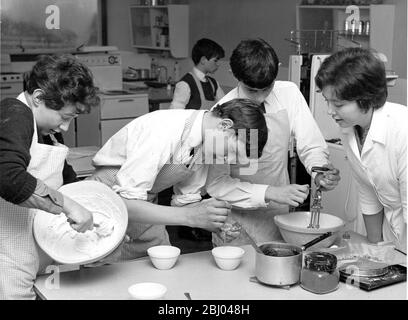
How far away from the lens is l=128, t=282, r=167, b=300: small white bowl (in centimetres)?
172

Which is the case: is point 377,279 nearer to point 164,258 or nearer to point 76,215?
point 164,258

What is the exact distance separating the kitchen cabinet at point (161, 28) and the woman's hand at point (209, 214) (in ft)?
15.8

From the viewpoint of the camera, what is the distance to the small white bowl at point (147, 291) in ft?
5.64

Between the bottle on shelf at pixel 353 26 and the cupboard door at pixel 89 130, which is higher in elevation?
the bottle on shelf at pixel 353 26

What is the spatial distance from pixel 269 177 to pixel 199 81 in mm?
2378

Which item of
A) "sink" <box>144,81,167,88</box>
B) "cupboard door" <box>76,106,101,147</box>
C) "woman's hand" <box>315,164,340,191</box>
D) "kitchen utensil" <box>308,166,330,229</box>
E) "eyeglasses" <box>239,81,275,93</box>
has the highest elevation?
"eyeglasses" <box>239,81,275,93</box>

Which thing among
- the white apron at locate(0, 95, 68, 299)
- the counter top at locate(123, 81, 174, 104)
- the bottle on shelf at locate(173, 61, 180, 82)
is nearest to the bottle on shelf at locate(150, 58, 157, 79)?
the bottle on shelf at locate(173, 61, 180, 82)

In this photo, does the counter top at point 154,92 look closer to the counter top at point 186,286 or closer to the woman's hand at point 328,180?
the woman's hand at point 328,180

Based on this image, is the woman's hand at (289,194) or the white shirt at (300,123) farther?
the white shirt at (300,123)

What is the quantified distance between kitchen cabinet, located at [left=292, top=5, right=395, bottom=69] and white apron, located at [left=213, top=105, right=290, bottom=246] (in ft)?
6.59

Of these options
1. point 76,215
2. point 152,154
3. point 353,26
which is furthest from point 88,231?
point 353,26

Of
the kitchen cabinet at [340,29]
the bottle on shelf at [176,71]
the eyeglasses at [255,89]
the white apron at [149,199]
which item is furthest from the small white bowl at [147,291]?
the bottle on shelf at [176,71]

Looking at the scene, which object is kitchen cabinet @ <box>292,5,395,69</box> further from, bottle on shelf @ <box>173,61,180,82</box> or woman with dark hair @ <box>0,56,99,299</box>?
woman with dark hair @ <box>0,56,99,299</box>
